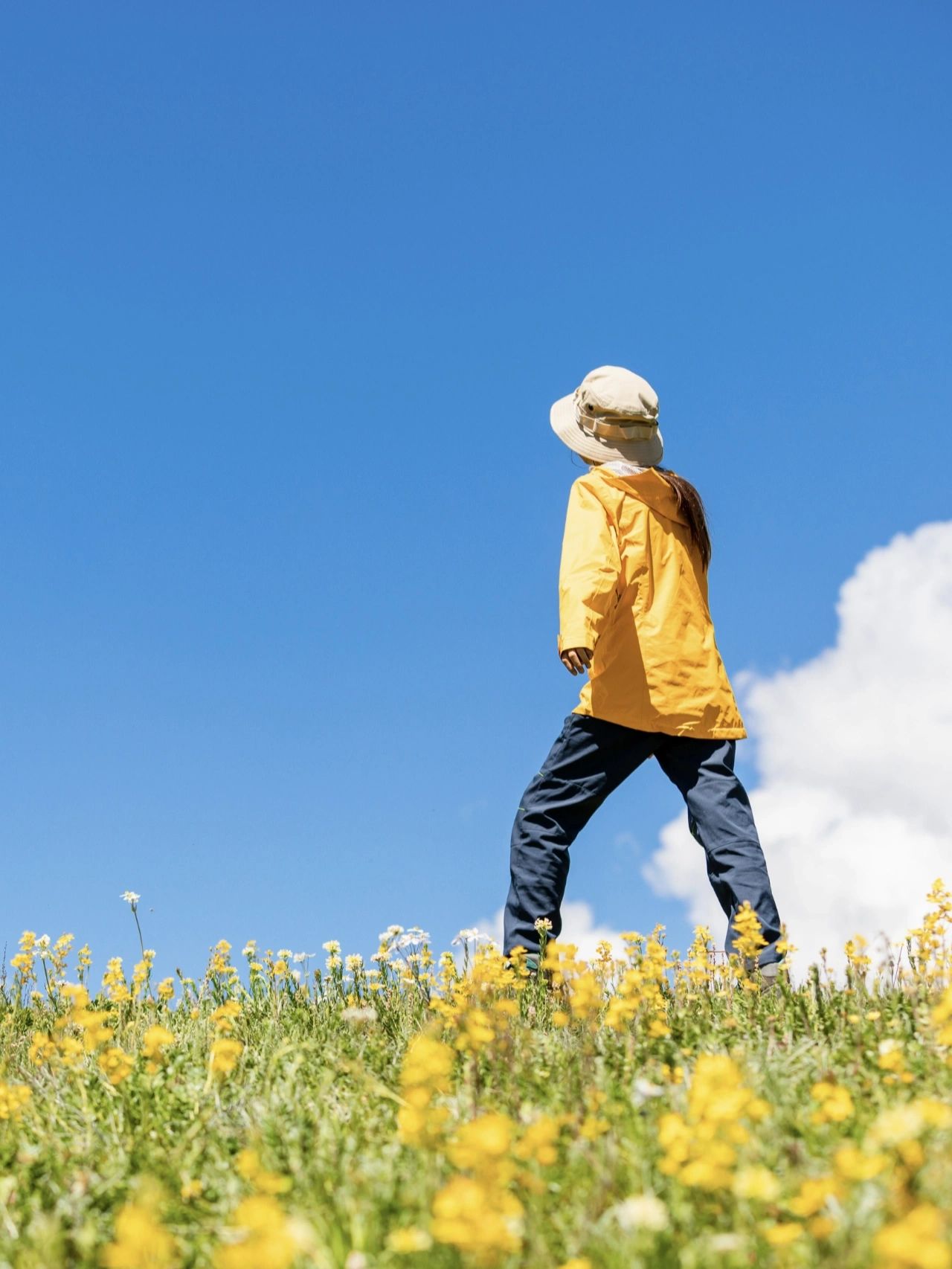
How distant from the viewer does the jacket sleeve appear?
554cm

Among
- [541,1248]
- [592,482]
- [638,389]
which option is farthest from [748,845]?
[541,1248]

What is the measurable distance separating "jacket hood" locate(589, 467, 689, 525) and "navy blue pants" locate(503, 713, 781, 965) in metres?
1.16

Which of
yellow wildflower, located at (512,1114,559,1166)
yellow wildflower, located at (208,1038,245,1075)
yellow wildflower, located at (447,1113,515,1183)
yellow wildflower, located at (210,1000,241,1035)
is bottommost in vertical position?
yellow wildflower, located at (447,1113,515,1183)

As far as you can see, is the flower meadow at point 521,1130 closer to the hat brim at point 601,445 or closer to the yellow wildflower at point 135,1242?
the yellow wildflower at point 135,1242

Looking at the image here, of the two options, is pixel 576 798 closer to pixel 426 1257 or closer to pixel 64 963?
pixel 64 963

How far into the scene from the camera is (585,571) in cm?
575

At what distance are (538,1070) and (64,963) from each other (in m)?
3.83

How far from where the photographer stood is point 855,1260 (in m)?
1.77

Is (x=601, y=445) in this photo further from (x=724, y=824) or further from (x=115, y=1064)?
(x=115, y=1064)

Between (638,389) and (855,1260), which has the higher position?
(638,389)

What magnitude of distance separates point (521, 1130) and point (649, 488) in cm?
411

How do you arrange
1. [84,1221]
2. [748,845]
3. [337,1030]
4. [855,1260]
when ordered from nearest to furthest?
[855,1260] < [84,1221] < [337,1030] < [748,845]

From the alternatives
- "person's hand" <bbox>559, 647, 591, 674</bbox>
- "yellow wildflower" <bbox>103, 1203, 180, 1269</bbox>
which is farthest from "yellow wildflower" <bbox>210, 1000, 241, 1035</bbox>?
"person's hand" <bbox>559, 647, 591, 674</bbox>

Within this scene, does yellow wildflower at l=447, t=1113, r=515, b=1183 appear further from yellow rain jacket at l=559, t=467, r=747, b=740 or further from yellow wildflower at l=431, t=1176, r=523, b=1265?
yellow rain jacket at l=559, t=467, r=747, b=740
